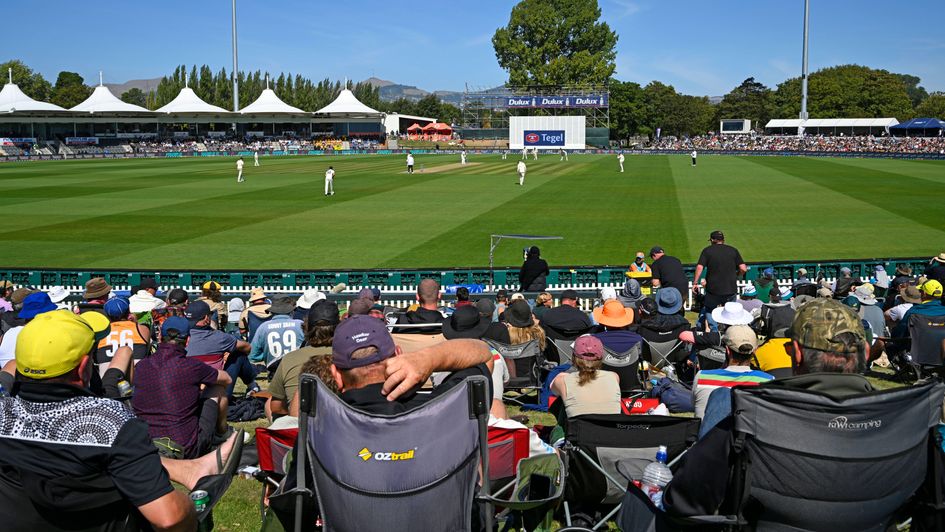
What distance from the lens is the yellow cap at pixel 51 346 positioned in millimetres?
3684

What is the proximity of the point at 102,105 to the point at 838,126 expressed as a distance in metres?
108

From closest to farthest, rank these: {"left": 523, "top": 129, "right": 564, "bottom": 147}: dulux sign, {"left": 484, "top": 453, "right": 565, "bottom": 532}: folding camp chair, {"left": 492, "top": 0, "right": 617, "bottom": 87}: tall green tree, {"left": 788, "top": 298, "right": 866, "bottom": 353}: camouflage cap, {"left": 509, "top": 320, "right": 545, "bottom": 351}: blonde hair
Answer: {"left": 788, "top": 298, "right": 866, "bottom": 353}: camouflage cap < {"left": 484, "top": 453, "right": 565, "bottom": 532}: folding camp chair < {"left": 509, "top": 320, "right": 545, "bottom": 351}: blonde hair < {"left": 523, "top": 129, "right": 564, "bottom": 147}: dulux sign < {"left": 492, "top": 0, "right": 617, "bottom": 87}: tall green tree

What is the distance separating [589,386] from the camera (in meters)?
6.75

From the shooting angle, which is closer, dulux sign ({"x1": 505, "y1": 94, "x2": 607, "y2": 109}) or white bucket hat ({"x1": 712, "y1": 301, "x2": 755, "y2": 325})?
white bucket hat ({"x1": 712, "y1": 301, "x2": 755, "y2": 325})

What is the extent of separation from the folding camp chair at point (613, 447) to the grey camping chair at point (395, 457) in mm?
2048

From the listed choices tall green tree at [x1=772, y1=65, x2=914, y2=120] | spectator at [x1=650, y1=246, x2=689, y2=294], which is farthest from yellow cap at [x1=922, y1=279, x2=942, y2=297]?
tall green tree at [x1=772, y1=65, x2=914, y2=120]

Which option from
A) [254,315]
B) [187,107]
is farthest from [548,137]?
[254,315]

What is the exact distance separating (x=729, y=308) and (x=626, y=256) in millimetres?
14820

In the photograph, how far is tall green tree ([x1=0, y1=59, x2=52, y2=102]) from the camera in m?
160

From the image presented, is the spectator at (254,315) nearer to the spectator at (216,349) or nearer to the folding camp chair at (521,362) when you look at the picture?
the spectator at (216,349)

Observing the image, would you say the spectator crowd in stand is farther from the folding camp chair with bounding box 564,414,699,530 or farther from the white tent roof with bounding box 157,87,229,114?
the white tent roof with bounding box 157,87,229,114

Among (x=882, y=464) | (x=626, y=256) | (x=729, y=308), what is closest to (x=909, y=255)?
(x=626, y=256)

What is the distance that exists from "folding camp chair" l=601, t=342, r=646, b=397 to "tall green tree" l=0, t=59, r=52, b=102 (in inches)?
6880

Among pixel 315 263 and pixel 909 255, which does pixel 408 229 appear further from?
pixel 909 255
